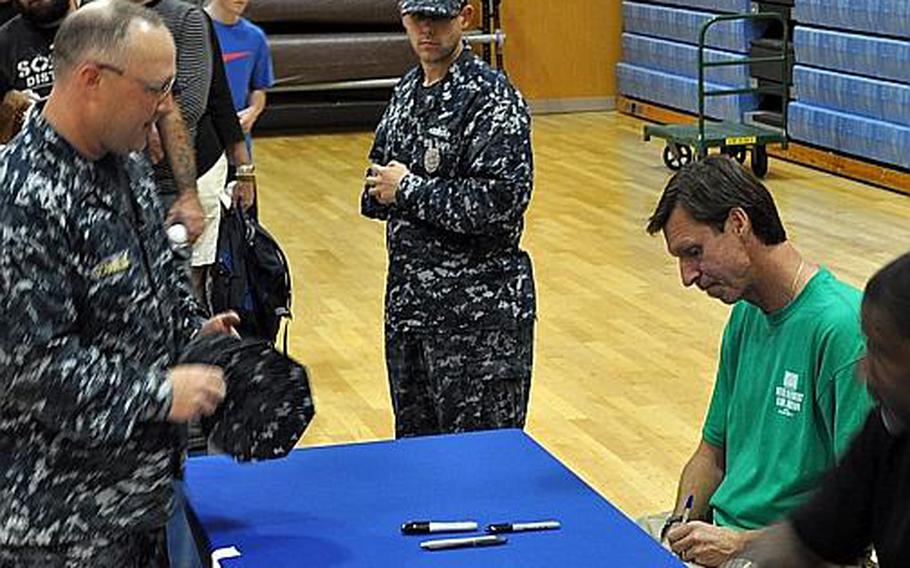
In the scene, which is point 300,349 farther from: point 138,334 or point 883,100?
point 883,100

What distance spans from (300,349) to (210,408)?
4340 millimetres

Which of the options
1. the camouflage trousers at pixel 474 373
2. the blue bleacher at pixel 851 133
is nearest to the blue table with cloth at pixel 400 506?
the camouflage trousers at pixel 474 373

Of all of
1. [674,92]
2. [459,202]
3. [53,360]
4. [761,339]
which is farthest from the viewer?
[674,92]

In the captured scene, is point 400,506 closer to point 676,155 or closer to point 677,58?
point 676,155

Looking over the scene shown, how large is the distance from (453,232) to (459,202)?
13cm

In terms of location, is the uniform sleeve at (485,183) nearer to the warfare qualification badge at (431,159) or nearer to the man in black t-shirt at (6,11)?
the warfare qualification badge at (431,159)

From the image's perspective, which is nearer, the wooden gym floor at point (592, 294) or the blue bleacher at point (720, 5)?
the wooden gym floor at point (592, 294)

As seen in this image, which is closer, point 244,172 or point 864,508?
point 864,508

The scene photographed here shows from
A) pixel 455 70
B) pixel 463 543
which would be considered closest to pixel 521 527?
pixel 463 543

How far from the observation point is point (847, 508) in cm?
214

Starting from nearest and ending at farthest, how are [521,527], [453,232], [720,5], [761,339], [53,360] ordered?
[53,360], [521,527], [761,339], [453,232], [720,5]

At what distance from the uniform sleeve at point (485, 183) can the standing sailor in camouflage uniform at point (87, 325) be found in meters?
1.31

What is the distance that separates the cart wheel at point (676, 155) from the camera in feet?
38.8

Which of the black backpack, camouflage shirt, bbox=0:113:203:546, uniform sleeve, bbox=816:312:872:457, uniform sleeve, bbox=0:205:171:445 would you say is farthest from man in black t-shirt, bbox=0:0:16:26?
uniform sleeve, bbox=816:312:872:457
